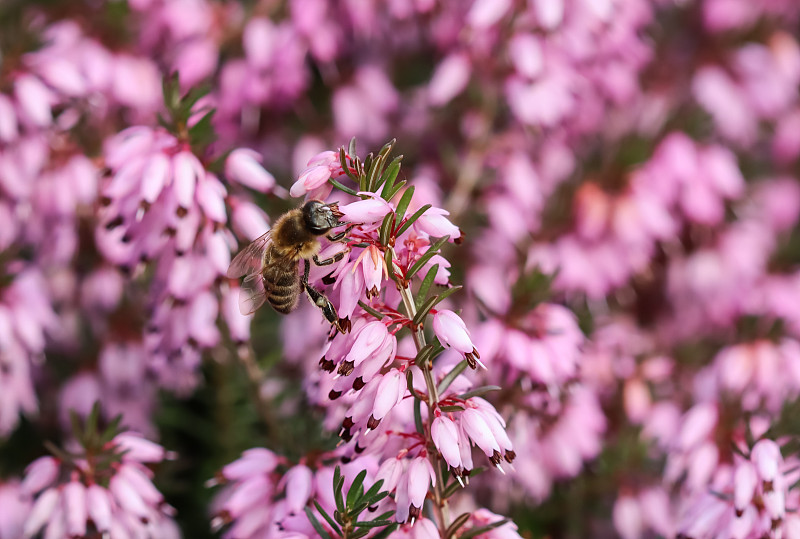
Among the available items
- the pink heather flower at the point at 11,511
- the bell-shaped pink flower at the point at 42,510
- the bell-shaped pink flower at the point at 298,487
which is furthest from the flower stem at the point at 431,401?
the pink heather flower at the point at 11,511

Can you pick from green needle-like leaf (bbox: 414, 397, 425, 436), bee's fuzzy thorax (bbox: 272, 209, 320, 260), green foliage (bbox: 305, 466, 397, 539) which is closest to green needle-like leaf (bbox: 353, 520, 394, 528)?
green foliage (bbox: 305, 466, 397, 539)

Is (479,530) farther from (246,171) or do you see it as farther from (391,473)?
(246,171)

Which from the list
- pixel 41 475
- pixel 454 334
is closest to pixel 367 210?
pixel 454 334

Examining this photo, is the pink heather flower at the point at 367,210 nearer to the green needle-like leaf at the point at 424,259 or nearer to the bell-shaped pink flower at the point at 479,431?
the green needle-like leaf at the point at 424,259

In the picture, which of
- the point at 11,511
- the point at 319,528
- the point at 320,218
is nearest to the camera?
the point at 319,528

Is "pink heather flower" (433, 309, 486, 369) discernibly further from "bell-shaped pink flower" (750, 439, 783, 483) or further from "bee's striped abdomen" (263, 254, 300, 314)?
"bell-shaped pink flower" (750, 439, 783, 483)
